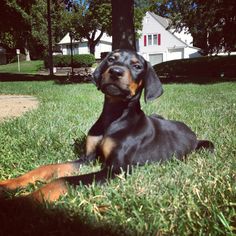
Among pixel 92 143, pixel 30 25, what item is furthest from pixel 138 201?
pixel 30 25

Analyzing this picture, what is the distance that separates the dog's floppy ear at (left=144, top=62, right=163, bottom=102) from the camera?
371 centimetres

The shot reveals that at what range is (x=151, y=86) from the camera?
3732mm

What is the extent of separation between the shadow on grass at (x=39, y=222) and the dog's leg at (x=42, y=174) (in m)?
0.44

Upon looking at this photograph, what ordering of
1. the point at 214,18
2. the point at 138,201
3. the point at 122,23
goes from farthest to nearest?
the point at 214,18 < the point at 122,23 < the point at 138,201

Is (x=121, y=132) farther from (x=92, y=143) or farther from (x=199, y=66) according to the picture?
(x=199, y=66)

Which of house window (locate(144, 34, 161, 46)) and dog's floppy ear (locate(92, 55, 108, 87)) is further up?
house window (locate(144, 34, 161, 46))

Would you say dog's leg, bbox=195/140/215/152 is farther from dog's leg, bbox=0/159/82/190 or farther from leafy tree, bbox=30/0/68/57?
leafy tree, bbox=30/0/68/57

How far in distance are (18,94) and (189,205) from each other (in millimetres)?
11236

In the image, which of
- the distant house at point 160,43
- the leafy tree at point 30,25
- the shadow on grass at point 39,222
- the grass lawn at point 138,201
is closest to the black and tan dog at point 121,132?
the grass lawn at point 138,201

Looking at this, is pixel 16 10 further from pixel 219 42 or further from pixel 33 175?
pixel 33 175

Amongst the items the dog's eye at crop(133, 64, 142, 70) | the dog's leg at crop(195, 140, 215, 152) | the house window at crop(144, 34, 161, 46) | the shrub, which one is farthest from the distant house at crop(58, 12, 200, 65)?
the dog's eye at crop(133, 64, 142, 70)

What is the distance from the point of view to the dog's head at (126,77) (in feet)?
11.1

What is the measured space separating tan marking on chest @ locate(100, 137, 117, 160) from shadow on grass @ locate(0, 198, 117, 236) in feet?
3.13

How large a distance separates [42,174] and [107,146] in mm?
662
